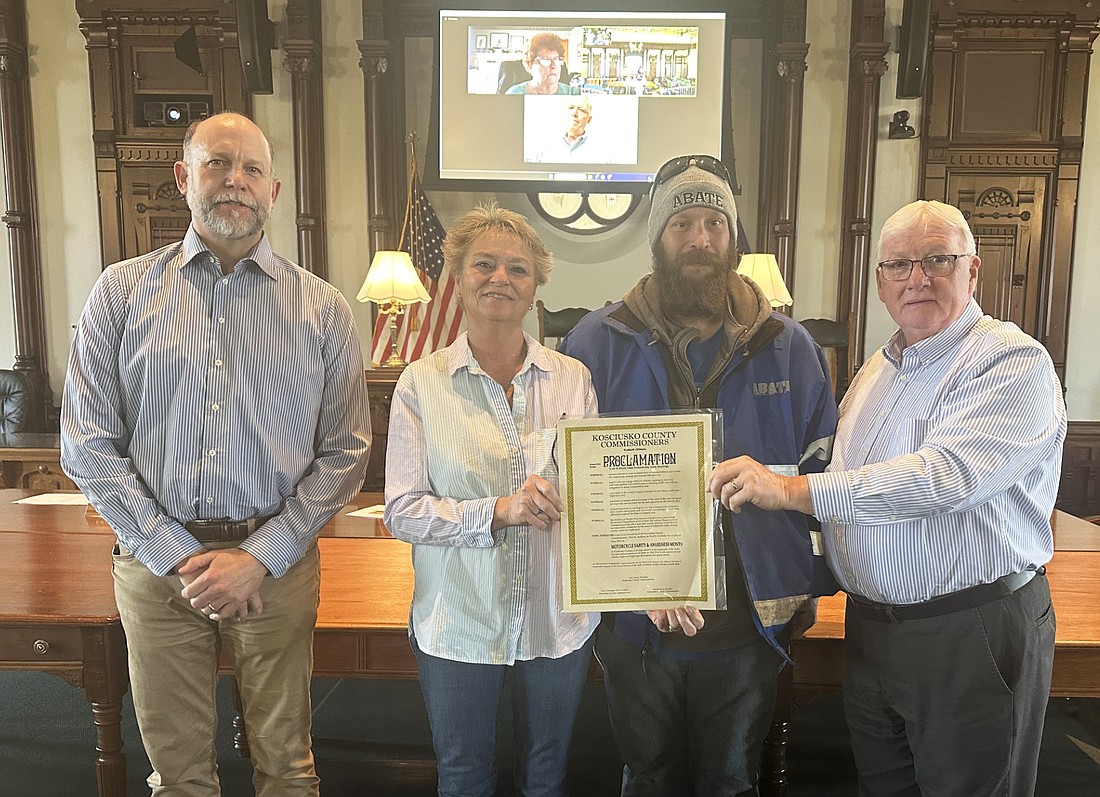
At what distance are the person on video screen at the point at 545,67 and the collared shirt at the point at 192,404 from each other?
4.11m

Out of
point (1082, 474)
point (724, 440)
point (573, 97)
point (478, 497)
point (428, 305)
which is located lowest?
point (1082, 474)

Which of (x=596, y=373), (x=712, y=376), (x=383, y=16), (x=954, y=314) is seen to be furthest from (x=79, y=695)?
(x=383, y=16)

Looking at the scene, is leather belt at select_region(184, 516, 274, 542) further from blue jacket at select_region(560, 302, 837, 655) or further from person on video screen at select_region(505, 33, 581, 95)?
person on video screen at select_region(505, 33, 581, 95)

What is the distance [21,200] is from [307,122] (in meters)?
2.15

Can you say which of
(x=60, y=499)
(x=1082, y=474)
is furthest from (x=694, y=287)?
(x=1082, y=474)

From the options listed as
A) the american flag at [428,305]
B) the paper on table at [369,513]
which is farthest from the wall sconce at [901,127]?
the paper on table at [369,513]

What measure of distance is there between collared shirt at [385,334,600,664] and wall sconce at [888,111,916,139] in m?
4.68

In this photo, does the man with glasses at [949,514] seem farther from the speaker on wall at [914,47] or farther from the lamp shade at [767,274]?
the speaker on wall at [914,47]

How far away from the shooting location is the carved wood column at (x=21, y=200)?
5.51 meters

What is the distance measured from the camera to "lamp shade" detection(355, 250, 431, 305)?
4977 millimetres

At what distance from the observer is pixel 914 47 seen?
5.05m

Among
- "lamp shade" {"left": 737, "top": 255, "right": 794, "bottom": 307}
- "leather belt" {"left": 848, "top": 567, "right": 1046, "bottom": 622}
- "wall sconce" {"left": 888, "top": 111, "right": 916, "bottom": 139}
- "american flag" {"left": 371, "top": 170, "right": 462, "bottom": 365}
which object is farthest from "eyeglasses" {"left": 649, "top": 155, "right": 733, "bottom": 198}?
"wall sconce" {"left": 888, "top": 111, "right": 916, "bottom": 139}

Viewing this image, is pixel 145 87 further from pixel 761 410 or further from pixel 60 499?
pixel 761 410

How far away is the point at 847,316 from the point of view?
560 cm
